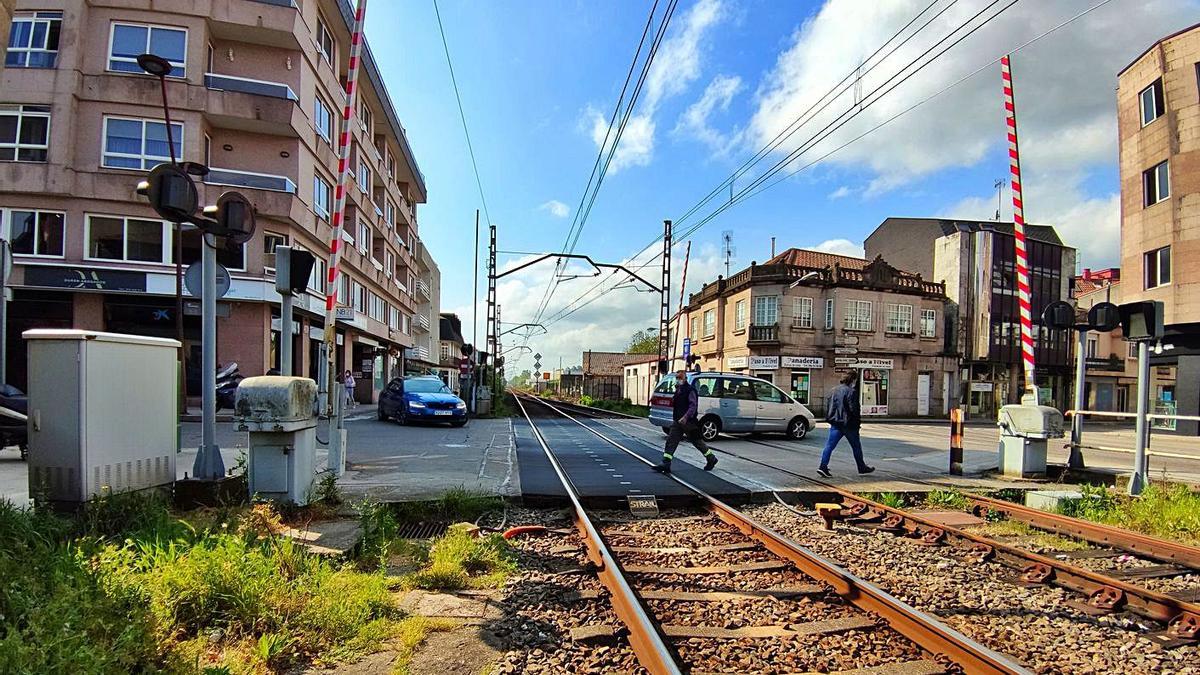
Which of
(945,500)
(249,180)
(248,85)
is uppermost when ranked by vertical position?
(248,85)

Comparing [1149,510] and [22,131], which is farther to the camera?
[22,131]

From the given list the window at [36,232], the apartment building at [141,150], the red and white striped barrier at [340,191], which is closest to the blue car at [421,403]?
the apartment building at [141,150]

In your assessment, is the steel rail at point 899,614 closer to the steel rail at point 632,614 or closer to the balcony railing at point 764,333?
the steel rail at point 632,614

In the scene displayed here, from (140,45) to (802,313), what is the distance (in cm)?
3027

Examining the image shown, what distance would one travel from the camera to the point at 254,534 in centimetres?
461

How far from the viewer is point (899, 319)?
35.8m

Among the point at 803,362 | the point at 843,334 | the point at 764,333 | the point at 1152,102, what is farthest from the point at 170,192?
the point at 843,334

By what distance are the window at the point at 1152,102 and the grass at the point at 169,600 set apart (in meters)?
32.0

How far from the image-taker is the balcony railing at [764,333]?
33594 millimetres

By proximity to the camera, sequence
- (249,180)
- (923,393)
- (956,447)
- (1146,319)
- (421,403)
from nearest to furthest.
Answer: (1146,319)
(956,447)
(421,403)
(249,180)
(923,393)

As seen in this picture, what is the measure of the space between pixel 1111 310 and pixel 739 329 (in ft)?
86.5

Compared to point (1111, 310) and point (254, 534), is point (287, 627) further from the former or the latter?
point (1111, 310)

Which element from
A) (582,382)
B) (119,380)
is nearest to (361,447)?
(119,380)

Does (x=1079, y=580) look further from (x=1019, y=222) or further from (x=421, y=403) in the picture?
(x=421, y=403)
